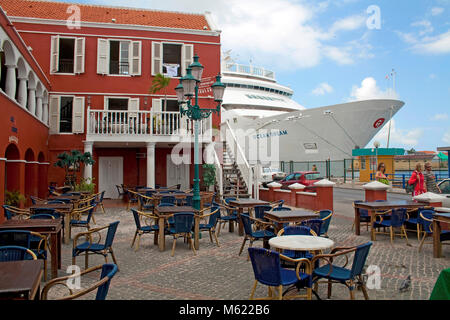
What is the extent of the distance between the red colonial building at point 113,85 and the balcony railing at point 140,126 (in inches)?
1.7

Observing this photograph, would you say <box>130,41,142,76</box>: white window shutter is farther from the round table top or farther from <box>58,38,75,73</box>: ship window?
the round table top

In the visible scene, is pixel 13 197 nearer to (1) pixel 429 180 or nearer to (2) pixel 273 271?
(2) pixel 273 271

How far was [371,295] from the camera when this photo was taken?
4391 mm

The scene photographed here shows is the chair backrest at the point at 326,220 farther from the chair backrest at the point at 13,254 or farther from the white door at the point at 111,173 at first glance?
the white door at the point at 111,173

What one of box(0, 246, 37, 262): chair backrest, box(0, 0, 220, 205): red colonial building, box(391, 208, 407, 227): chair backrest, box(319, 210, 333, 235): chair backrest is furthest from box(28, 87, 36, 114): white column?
box(391, 208, 407, 227): chair backrest

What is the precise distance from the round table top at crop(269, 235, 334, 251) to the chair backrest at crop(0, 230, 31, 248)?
9.94ft

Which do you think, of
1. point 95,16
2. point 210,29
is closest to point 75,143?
point 95,16

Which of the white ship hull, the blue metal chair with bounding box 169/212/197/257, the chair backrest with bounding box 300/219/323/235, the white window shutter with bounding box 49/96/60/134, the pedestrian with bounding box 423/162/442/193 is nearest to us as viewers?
the chair backrest with bounding box 300/219/323/235

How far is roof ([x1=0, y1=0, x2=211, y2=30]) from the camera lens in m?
18.0

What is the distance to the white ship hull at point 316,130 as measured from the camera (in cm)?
2628

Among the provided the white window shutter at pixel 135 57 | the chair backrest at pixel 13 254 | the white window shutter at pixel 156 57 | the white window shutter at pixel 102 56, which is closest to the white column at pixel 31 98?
the white window shutter at pixel 102 56

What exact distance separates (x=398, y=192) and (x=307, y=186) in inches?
253
